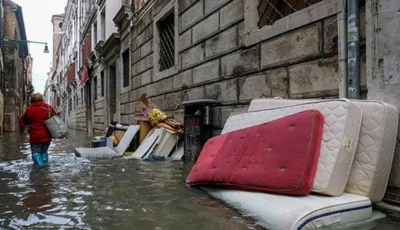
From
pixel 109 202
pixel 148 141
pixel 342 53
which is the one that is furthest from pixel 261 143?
pixel 148 141

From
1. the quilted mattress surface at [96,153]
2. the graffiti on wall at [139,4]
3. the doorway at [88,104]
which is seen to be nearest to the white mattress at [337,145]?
the quilted mattress surface at [96,153]

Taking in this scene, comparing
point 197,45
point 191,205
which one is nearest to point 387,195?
point 191,205

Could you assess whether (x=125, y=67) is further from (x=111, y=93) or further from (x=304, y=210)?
(x=304, y=210)

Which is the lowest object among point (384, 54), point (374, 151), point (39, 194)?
point (39, 194)

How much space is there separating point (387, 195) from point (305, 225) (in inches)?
49.1

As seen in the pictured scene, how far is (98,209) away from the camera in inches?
118

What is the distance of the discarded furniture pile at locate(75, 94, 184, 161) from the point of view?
6906mm

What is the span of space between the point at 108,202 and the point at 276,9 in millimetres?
3388

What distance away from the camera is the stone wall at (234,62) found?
12.4 ft

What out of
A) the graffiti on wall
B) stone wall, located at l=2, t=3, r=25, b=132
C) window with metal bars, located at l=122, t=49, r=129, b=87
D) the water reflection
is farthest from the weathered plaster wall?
stone wall, located at l=2, t=3, r=25, b=132

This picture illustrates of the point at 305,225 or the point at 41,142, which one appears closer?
the point at 305,225

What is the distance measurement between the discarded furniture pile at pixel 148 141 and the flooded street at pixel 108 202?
1.53m

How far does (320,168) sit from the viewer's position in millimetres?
2688

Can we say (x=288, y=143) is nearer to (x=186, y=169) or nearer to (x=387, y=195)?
(x=387, y=195)
